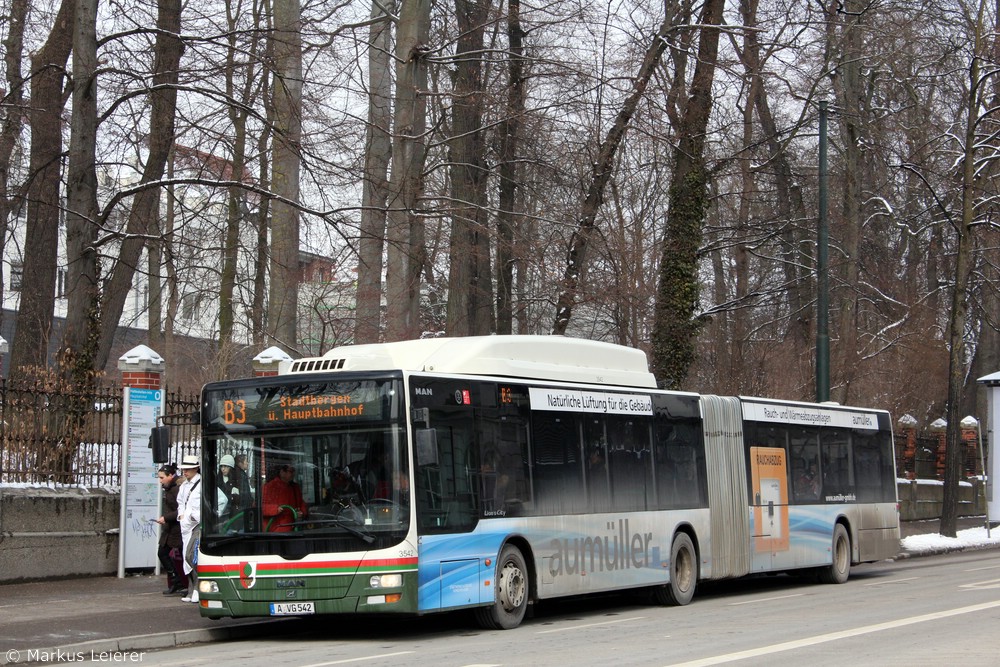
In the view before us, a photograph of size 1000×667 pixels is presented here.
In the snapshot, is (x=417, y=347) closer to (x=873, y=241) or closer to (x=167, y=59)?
(x=167, y=59)

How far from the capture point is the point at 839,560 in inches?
858

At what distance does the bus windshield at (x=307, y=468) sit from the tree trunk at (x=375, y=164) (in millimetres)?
9857

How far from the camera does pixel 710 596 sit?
766 inches

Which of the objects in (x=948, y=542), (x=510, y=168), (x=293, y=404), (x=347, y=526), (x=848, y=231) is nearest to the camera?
(x=347, y=526)

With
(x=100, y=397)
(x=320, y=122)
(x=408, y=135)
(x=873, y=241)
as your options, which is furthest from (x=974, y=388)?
(x=100, y=397)

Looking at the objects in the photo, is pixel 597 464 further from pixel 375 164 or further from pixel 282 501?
pixel 375 164

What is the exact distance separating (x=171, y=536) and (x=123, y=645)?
5.01 m

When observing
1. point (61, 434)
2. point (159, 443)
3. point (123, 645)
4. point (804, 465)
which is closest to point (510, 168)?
point (804, 465)

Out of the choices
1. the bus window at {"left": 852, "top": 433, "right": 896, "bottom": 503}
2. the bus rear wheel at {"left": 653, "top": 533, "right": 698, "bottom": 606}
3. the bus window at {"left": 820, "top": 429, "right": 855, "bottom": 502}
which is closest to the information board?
the bus rear wheel at {"left": 653, "top": 533, "right": 698, "bottom": 606}

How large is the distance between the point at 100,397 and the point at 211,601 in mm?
5986

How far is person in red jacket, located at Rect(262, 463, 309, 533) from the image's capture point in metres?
13.3

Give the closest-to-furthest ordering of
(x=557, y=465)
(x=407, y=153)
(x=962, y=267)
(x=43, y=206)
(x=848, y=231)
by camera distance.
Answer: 1. (x=557, y=465)
2. (x=43, y=206)
3. (x=407, y=153)
4. (x=962, y=267)
5. (x=848, y=231)

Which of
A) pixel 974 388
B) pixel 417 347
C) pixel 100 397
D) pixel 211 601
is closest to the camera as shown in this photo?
pixel 211 601

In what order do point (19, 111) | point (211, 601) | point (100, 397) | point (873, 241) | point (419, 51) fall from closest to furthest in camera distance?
point (211, 601), point (100, 397), point (19, 111), point (419, 51), point (873, 241)
